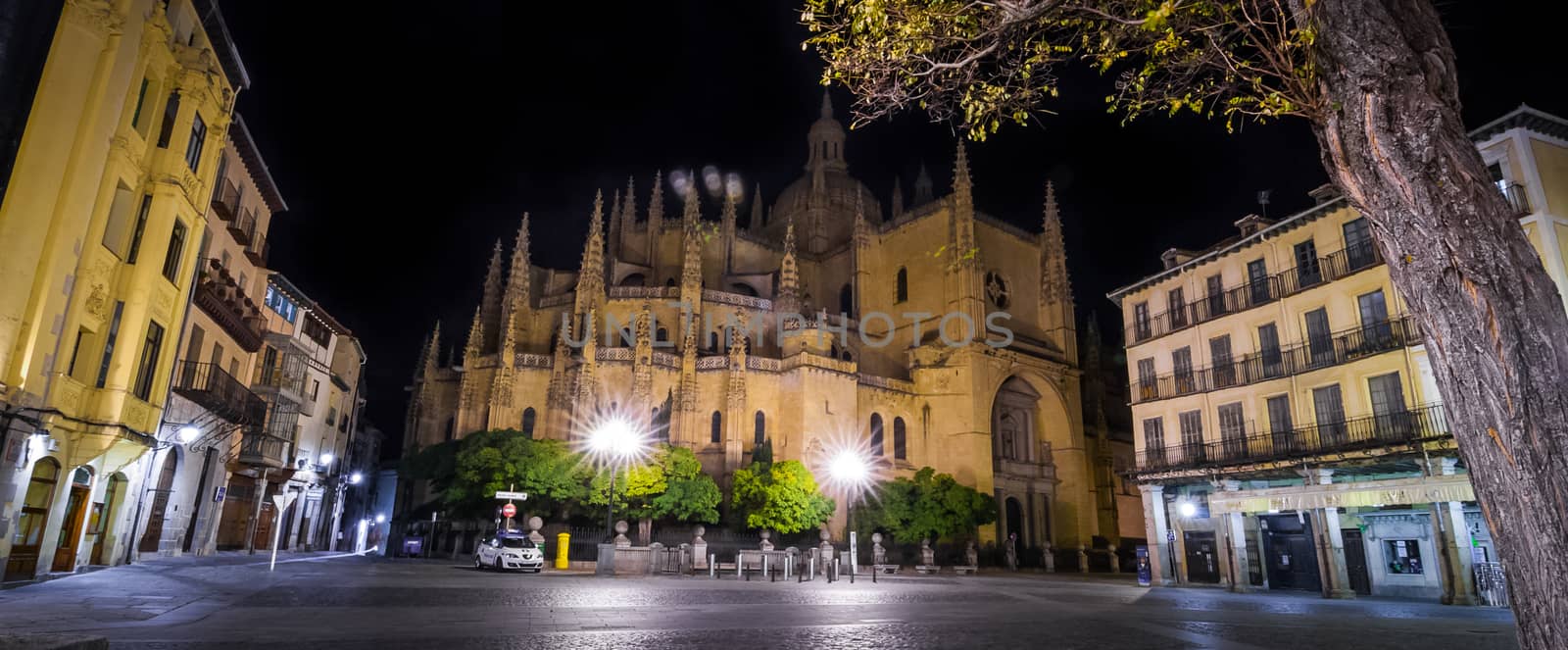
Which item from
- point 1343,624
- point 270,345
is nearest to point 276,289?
point 270,345

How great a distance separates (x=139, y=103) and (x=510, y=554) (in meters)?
14.0

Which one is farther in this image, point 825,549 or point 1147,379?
point 1147,379

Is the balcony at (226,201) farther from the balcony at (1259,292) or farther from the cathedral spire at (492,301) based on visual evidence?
the balcony at (1259,292)

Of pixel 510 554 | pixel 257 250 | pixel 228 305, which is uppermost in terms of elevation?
pixel 257 250

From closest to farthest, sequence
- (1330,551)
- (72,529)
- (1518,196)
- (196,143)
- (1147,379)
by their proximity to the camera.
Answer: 1. (72,529)
2. (196,143)
3. (1518,196)
4. (1330,551)
5. (1147,379)

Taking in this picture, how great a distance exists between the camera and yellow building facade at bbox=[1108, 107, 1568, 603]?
18562 millimetres

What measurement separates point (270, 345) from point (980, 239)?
1359 inches

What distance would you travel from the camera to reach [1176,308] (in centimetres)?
2781

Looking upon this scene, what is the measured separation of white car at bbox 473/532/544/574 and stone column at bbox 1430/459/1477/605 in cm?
2301

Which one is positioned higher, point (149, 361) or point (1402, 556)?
point (149, 361)

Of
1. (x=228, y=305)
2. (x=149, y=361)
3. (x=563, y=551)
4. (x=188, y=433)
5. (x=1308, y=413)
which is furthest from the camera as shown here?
(x=563, y=551)

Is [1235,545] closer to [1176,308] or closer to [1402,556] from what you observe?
[1402,556]

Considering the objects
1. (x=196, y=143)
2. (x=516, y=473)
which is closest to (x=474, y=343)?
(x=516, y=473)

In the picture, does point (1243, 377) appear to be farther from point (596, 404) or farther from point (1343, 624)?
point (596, 404)
